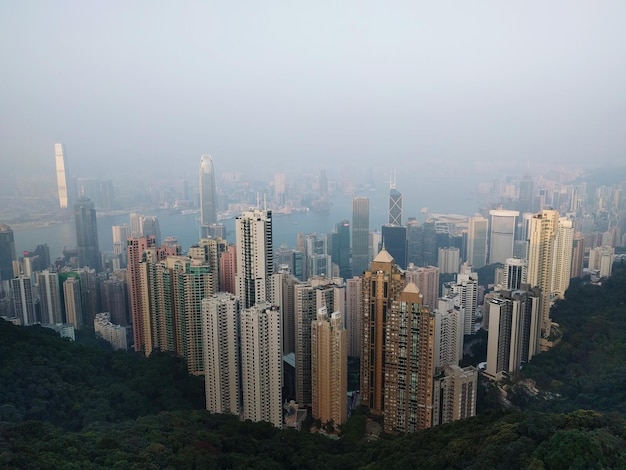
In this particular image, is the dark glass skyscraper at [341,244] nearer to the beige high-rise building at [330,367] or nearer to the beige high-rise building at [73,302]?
the beige high-rise building at [73,302]

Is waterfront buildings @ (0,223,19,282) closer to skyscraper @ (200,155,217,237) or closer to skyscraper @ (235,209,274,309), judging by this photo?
skyscraper @ (200,155,217,237)

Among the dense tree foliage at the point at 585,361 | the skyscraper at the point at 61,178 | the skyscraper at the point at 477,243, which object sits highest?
the skyscraper at the point at 61,178

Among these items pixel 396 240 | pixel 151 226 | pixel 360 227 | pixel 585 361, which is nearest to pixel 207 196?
pixel 151 226

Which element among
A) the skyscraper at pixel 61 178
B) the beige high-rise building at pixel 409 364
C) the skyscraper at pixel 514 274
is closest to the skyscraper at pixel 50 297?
the skyscraper at pixel 61 178

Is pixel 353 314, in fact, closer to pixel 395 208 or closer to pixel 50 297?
pixel 395 208

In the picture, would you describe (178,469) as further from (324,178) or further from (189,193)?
(324,178)

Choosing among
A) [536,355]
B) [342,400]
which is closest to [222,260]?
[342,400]
